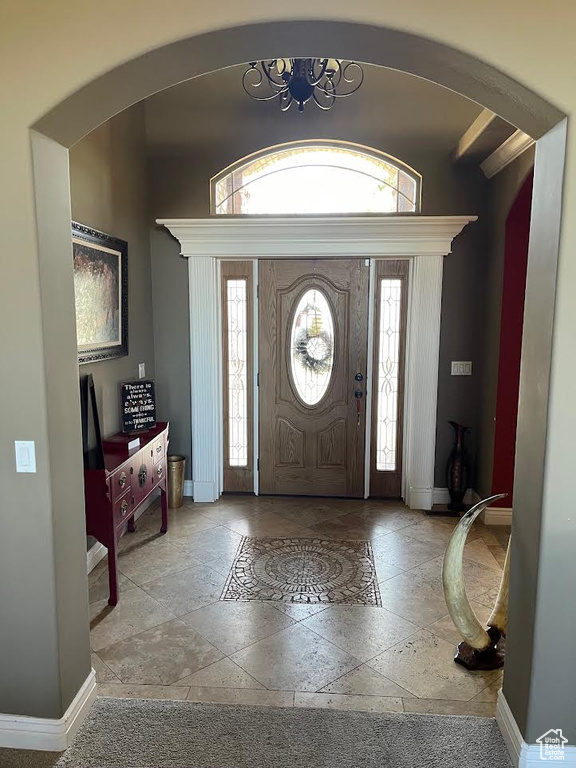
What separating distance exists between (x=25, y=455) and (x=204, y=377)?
271 centimetres

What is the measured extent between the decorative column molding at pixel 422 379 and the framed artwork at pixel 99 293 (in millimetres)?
2329

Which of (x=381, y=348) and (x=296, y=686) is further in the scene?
(x=381, y=348)

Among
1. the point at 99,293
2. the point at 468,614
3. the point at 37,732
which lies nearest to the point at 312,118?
the point at 99,293

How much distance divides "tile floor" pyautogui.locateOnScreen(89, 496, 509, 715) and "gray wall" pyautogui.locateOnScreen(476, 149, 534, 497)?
23.7 inches

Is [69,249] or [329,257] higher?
[329,257]

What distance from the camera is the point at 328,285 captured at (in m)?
4.57

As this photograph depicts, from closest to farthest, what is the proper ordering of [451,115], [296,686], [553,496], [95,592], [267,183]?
1. [553,496]
2. [296,686]
3. [95,592]
4. [451,115]
5. [267,183]

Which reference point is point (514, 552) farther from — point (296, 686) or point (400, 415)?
point (400, 415)

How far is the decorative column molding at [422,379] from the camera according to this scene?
14.5 ft

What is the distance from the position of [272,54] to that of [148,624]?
8.96ft

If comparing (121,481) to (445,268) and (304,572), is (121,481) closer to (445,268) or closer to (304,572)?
(304,572)

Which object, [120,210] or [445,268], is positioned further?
[445,268]

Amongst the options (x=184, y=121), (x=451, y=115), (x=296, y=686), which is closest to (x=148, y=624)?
(x=296, y=686)

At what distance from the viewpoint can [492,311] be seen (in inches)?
168
